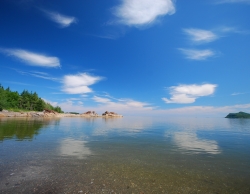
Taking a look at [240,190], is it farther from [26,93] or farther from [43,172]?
[26,93]

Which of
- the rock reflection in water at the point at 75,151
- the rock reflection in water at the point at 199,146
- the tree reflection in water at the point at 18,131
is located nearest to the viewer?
the rock reflection in water at the point at 75,151

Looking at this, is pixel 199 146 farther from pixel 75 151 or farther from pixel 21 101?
pixel 21 101

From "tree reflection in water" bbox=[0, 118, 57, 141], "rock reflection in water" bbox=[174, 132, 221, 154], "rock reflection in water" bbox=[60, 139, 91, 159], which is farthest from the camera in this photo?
"tree reflection in water" bbox=[0, 118, 57, 141]

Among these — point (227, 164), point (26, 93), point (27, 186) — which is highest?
point (26, 93)

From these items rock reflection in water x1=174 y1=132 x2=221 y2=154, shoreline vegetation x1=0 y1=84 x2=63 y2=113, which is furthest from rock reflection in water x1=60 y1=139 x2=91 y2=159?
shoreline vegetation x1=0 y1=84 x2=63 y2=113

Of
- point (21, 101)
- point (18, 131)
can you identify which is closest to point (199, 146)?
point (18, 131)

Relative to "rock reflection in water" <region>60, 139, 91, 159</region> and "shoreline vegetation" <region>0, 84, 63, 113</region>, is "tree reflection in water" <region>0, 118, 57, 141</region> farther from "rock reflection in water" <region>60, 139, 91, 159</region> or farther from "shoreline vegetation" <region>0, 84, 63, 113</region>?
"shoreline vegetation" <region>0, 84, 63, 113</region>

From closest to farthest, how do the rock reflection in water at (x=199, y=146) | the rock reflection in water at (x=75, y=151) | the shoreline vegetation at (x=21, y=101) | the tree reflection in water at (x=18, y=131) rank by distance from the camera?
the rock reflection in water at (x=75, y=151) < the rock reflection in water at (x=199, y=146) < the tree reflection in water at (x=18, y=131) < the shoreline vegetation at (x=21, y=101)

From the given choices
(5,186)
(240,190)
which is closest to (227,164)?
(240,190)

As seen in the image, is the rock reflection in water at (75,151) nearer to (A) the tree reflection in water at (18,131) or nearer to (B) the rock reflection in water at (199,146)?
(A) the tree reflection in water at (18,131)

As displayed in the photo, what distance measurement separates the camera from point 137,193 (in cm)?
868

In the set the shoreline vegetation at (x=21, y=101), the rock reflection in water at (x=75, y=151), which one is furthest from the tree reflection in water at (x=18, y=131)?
the shoreline vegetation at (x=21, y=101)

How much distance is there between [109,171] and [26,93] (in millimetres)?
167630

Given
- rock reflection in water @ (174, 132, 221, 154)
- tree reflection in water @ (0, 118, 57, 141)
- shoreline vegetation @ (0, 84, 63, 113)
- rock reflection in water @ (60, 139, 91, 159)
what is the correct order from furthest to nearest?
shoreline vegetation @ (0, 84, 63, 113) → tree reflection in water @ (0, 118, 57, 141) → rock reflection in water @ (174, 132, 221, 154) → rock reflection in water @ (60, 139, 91, 159)
